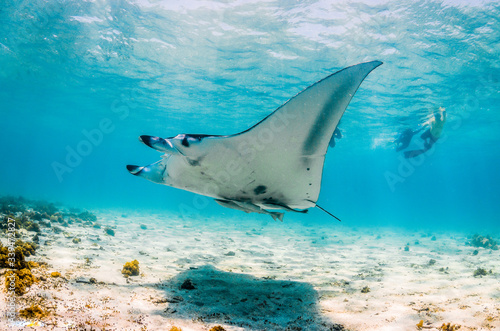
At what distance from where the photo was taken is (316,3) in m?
11.1

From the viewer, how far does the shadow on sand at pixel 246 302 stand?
3.00 m

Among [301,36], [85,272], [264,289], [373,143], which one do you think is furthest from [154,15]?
[373,143]

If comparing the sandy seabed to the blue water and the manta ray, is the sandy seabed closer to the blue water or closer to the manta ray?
the manta ray

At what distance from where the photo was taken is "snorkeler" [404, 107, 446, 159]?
15328mm

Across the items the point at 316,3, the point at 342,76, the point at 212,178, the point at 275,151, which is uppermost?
the point at 316,3

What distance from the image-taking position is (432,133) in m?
16.5

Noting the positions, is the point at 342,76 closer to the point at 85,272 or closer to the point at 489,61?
the point at 85,272

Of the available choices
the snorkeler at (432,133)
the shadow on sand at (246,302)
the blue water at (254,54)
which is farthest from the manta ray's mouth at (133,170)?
the snorkeler at (432,133)

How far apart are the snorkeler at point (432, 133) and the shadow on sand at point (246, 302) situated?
13977mm

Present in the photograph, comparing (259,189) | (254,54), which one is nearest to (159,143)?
(259,189)

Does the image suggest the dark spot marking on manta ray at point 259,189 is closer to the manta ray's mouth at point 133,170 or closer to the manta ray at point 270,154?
the manta ray at point 270,154

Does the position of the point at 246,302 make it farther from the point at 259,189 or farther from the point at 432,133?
the point at 432,133

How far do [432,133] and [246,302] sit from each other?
17.9 meters

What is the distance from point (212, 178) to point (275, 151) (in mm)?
875
